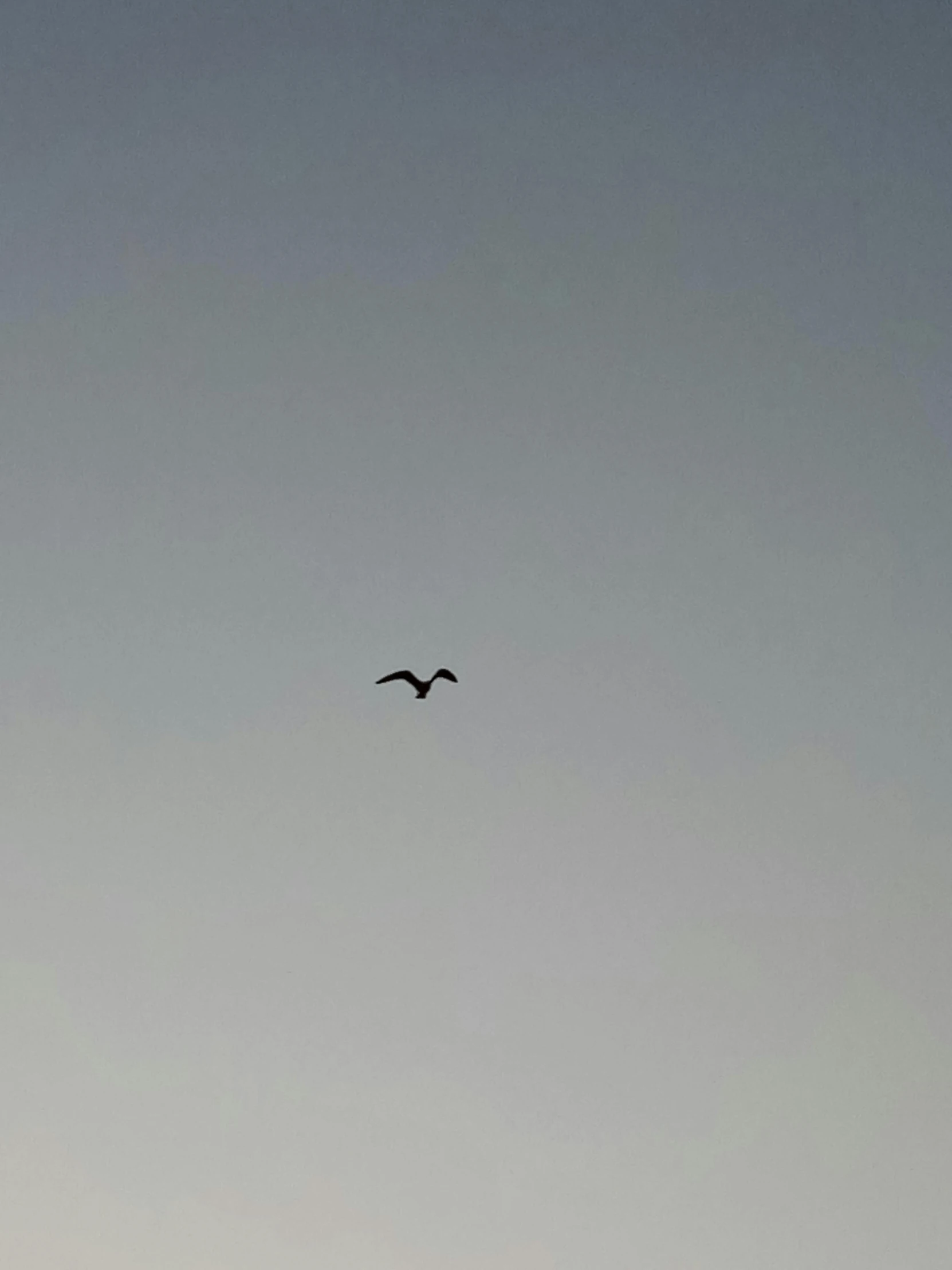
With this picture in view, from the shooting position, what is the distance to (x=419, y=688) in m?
23.8
